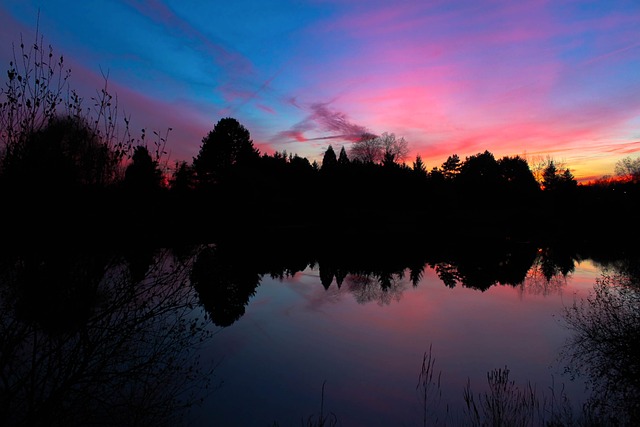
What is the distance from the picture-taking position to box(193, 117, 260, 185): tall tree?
62750 millimetres

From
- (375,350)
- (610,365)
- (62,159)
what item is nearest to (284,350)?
(375,350)

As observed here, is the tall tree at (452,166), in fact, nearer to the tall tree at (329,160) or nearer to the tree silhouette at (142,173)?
the tall tree at (329,160)

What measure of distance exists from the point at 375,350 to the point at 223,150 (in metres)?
57.1

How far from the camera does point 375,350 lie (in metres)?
13.4

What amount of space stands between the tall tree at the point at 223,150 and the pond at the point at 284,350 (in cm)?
4184

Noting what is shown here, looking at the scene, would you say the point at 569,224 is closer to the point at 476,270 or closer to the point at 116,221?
the point at 476,270

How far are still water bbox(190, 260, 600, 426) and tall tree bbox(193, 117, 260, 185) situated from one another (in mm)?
44269

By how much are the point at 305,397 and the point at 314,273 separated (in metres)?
19.6

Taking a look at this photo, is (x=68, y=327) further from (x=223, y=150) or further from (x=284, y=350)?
(x=223, y=150)

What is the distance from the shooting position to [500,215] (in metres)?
66.9

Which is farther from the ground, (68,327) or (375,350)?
(68,327)

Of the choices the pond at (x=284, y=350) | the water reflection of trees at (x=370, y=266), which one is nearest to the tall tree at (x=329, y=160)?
the water reflection of trees at (x=370, y=266)

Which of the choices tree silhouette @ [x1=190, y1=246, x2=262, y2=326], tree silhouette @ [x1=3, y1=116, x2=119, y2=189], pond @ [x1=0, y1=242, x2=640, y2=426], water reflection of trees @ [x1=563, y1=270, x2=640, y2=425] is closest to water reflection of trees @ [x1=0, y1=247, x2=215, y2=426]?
pond @ [x1=0, y1=242, x2=640, y2=426]

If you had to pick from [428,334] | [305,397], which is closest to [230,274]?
[428,334]
